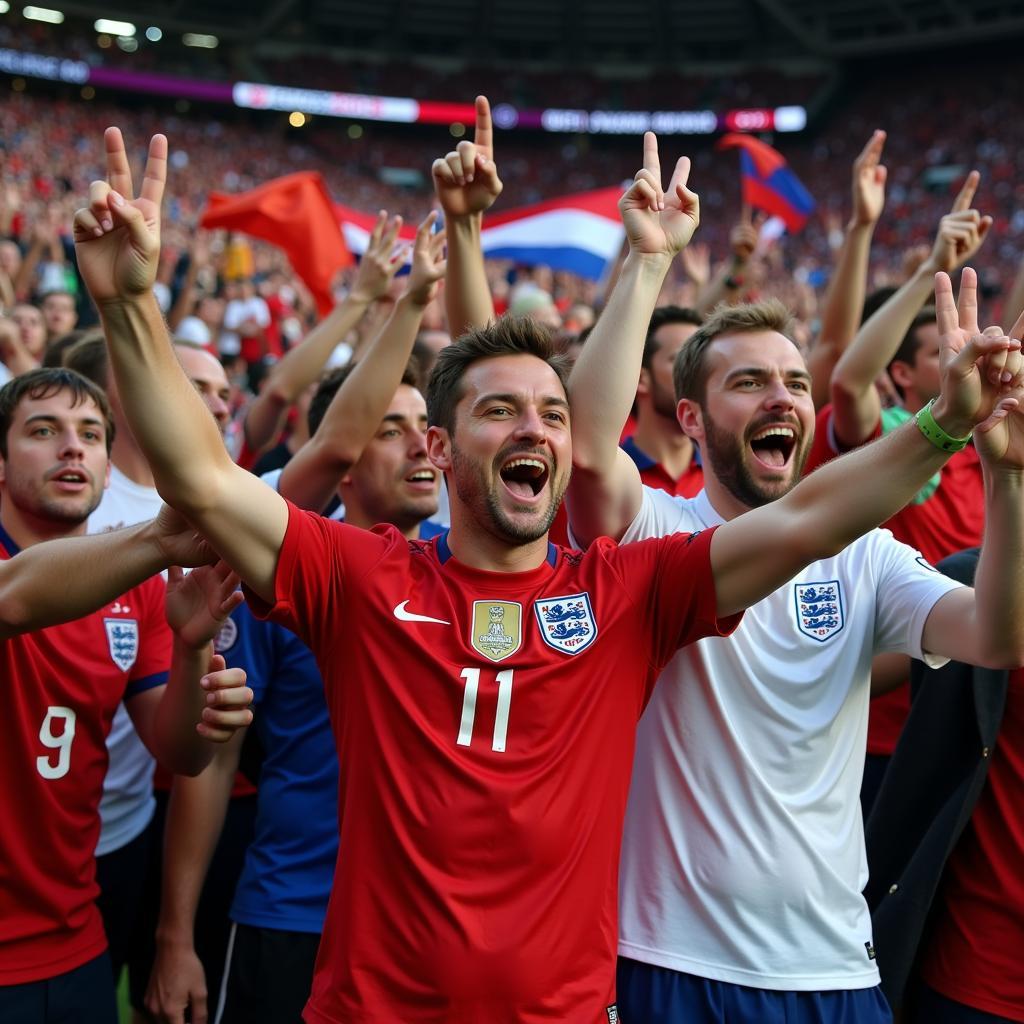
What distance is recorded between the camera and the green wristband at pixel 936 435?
2238mm

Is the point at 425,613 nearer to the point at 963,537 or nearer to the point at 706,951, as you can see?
the point at 706,951

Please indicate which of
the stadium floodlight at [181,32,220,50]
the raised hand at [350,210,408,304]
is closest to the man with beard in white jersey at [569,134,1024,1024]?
the raised hand at [350,210,408,304]

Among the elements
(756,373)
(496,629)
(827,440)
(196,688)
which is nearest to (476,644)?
(496,629)

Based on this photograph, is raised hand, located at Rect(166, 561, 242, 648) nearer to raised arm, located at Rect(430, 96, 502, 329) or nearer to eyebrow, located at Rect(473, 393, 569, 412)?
eyebrow, located at Rect(473, 393, 569, 412)

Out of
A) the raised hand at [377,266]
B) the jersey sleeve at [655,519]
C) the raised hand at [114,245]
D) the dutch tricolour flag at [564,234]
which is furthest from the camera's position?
the dutch tricolour flag at [564,234]

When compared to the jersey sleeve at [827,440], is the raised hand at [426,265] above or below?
above

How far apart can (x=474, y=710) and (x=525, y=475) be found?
56 cm

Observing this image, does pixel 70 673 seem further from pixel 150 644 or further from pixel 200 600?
pixel 200 600

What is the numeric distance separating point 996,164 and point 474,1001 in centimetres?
3595

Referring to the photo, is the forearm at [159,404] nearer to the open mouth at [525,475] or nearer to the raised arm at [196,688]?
the raised arm at [196,688]

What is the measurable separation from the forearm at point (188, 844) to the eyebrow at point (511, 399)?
4.43ft

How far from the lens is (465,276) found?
3494 millimetres

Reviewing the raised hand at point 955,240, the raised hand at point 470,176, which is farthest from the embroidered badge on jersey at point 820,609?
the raised hand at point 955,240

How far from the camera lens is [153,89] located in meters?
35.3
